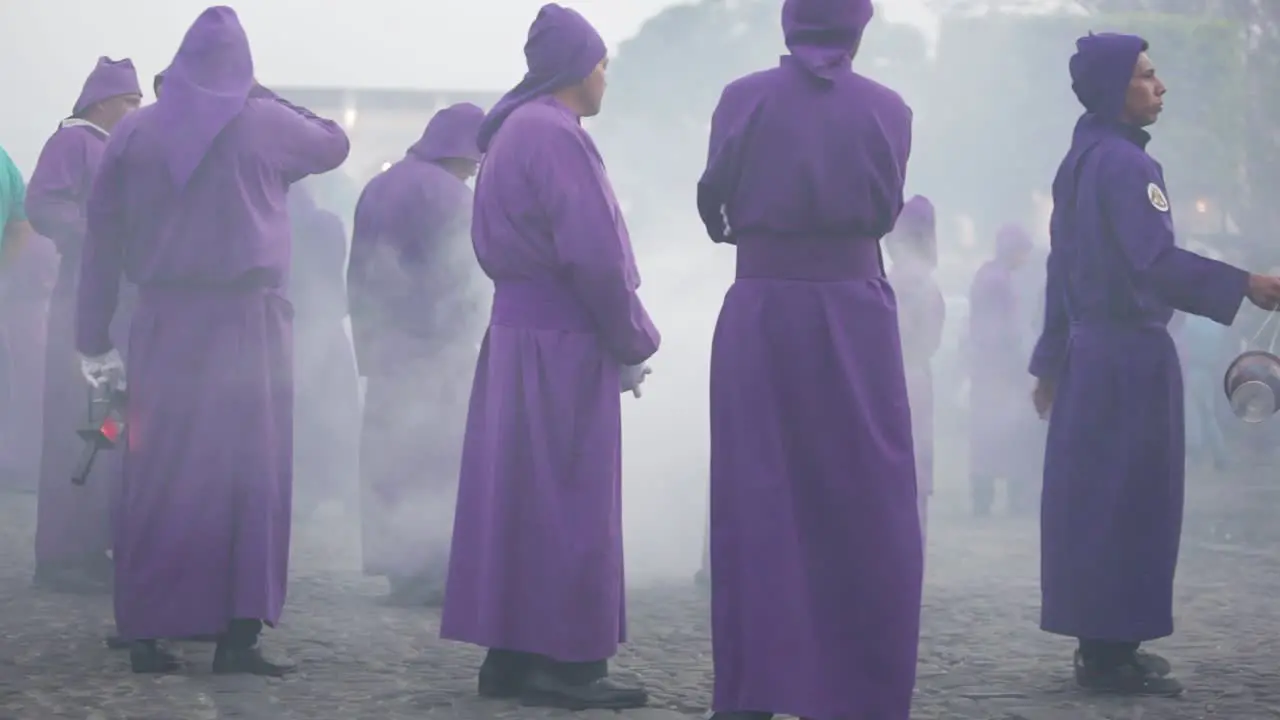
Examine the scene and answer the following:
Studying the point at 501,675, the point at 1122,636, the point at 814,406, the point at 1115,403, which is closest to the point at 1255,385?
the point at 1115,403

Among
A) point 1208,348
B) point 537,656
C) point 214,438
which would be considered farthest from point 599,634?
point 1208,348

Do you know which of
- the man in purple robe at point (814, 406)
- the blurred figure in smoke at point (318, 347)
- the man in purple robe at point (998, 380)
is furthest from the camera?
the man in purple robe at point (998, 380)

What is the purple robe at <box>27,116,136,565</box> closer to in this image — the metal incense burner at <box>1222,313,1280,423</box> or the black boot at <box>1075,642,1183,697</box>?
the black boot at <box>1075,642,1183,697</box>

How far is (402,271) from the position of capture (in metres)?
8.16

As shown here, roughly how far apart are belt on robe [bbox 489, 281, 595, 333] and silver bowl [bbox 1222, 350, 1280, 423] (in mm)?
1875

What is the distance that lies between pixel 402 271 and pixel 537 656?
8.45 ft

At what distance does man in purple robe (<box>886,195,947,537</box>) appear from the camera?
9188mm

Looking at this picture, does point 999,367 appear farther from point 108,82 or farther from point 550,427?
point 550,427

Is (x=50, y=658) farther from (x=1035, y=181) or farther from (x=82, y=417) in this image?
(x=1035, y=181)

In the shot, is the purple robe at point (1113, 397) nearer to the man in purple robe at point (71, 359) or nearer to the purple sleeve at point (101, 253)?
the purple sleeve at point (101, 253)

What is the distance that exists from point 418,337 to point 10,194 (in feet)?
5.93

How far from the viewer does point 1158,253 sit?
6066mm

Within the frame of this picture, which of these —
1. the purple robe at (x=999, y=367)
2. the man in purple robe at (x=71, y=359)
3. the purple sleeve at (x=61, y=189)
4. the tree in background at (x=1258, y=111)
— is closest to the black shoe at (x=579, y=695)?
the man in purple robe at (x=71, y=359)

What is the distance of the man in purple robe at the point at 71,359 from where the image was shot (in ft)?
26.6
